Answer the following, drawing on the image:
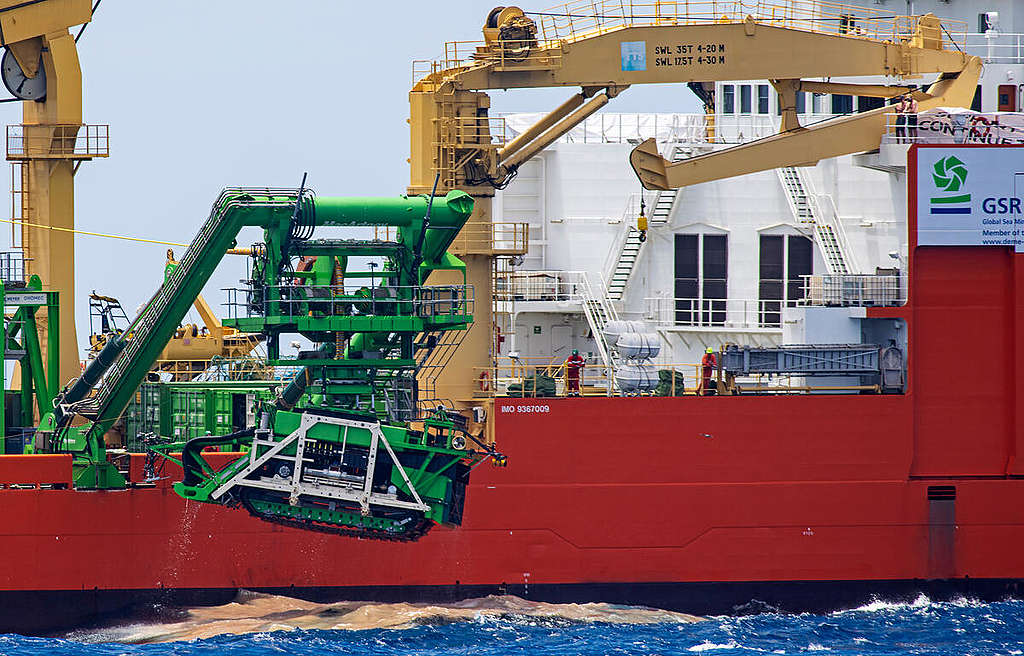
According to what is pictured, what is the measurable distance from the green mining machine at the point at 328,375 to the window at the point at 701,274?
7434 millimetres

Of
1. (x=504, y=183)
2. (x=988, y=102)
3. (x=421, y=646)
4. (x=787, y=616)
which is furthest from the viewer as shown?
(x=988, y=102)

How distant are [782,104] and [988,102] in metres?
4.90

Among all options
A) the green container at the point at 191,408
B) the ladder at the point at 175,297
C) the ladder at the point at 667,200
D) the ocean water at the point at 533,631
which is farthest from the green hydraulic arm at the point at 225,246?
the ladder at the point at 667,200

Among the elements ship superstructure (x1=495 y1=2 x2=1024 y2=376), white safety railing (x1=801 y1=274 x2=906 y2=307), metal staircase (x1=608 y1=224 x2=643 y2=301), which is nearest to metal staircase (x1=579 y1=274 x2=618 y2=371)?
ship superstructure (x1=495 y1=2 x2=1024 y2=376)

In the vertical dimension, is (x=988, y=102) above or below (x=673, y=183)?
above

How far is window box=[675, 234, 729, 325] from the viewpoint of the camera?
2842 cm

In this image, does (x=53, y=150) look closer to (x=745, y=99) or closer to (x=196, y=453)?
(x=196, y=453)

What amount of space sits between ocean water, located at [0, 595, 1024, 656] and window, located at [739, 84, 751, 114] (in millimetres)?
11404

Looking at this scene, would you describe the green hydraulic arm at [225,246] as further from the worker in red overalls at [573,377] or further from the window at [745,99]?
the window at [745,99]

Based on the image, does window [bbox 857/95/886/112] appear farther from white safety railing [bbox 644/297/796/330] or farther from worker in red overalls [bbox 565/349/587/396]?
worker in red overalls [bbox 565/349/587/396]

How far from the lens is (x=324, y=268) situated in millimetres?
22016

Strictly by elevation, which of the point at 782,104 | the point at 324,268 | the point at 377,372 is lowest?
the point at 377,372

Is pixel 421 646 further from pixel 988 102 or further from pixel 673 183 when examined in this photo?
pixel 988 102

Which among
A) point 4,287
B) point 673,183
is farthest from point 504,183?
point 4,287
